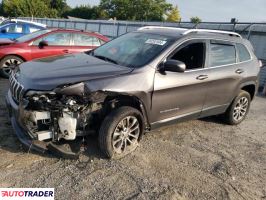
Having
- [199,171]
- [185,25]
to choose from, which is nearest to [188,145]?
[199,171]

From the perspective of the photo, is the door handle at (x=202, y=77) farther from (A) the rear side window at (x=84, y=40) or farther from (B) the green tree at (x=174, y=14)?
(B) the green tree at (x=174, y=14)

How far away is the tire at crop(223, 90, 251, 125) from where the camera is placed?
5.75 metres

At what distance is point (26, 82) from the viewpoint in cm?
371

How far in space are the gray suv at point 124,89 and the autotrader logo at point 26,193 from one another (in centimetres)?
55

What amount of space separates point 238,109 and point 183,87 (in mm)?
1987

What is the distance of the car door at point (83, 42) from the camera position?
8.59 metres

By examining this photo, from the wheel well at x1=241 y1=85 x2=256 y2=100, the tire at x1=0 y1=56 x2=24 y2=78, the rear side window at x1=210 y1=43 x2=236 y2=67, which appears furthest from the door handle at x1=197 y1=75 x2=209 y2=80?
the tire at x1=0 y1=56 x2=24 y2=78

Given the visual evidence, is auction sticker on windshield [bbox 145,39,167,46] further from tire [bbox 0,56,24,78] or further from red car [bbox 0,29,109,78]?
tire [bbox 0,56,24,78]

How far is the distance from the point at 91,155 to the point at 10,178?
1.08 meters

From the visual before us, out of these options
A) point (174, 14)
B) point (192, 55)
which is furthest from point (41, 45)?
point (174, 14)

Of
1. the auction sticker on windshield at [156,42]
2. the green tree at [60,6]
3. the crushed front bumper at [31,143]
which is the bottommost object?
the crushed front bumper at [31,143]

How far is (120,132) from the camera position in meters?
4.07

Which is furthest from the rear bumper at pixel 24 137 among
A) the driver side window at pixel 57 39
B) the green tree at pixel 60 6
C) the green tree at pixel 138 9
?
the green tree at pixel 60 6

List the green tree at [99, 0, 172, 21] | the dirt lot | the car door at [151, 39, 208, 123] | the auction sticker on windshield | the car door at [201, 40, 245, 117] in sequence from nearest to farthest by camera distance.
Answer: the dirt lot, the car door at [151, 39, 208, 123], the auction sticker on windshield, the car door at [201, 40, 245, 117], the green tree at [99, 0, 172, 21]
